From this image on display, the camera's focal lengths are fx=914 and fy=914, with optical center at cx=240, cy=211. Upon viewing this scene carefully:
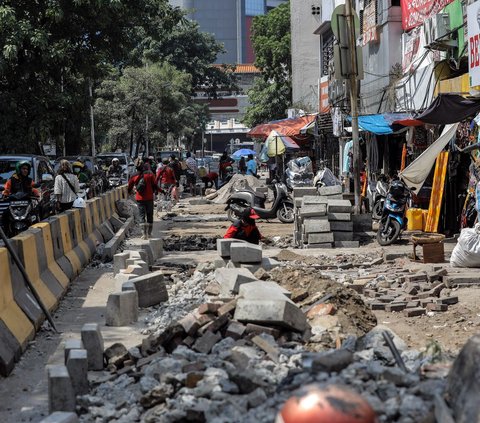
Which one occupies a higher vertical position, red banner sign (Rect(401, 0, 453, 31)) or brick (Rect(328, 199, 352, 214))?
red banner sign (Rect(401, 0, 453, 31))

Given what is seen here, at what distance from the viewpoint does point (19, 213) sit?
17.2 m

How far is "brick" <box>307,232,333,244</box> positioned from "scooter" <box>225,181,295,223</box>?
5487mm

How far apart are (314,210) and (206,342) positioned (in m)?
10.4

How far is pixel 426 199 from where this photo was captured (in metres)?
19.0

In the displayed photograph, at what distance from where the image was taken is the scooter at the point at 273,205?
23.1 meters

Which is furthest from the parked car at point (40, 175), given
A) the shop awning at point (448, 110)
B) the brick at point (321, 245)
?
the shop awning at point (448, 110)

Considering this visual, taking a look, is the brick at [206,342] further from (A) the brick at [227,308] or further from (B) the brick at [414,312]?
(B) the brick at [414,312]

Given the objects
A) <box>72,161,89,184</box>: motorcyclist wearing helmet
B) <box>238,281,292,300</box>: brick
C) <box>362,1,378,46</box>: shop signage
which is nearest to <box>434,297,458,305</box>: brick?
<box>238,281,292,300</box>: brick

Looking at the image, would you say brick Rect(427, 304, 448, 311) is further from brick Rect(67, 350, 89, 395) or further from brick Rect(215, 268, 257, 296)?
brick Rect(67, 350, 89, 395)

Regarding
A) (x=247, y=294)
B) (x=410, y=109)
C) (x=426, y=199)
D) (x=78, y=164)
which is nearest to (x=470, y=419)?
(x=247, y=294)

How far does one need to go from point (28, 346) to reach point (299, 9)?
46.1m

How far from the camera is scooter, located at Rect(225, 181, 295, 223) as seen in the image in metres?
23.1

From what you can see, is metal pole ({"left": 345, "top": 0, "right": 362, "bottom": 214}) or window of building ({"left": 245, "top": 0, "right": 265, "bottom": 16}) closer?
metal pole ({"left": 345, "top": 0, "right": 362, "bottom": 214})

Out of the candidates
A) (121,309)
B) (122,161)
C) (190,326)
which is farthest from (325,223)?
(122,161)
